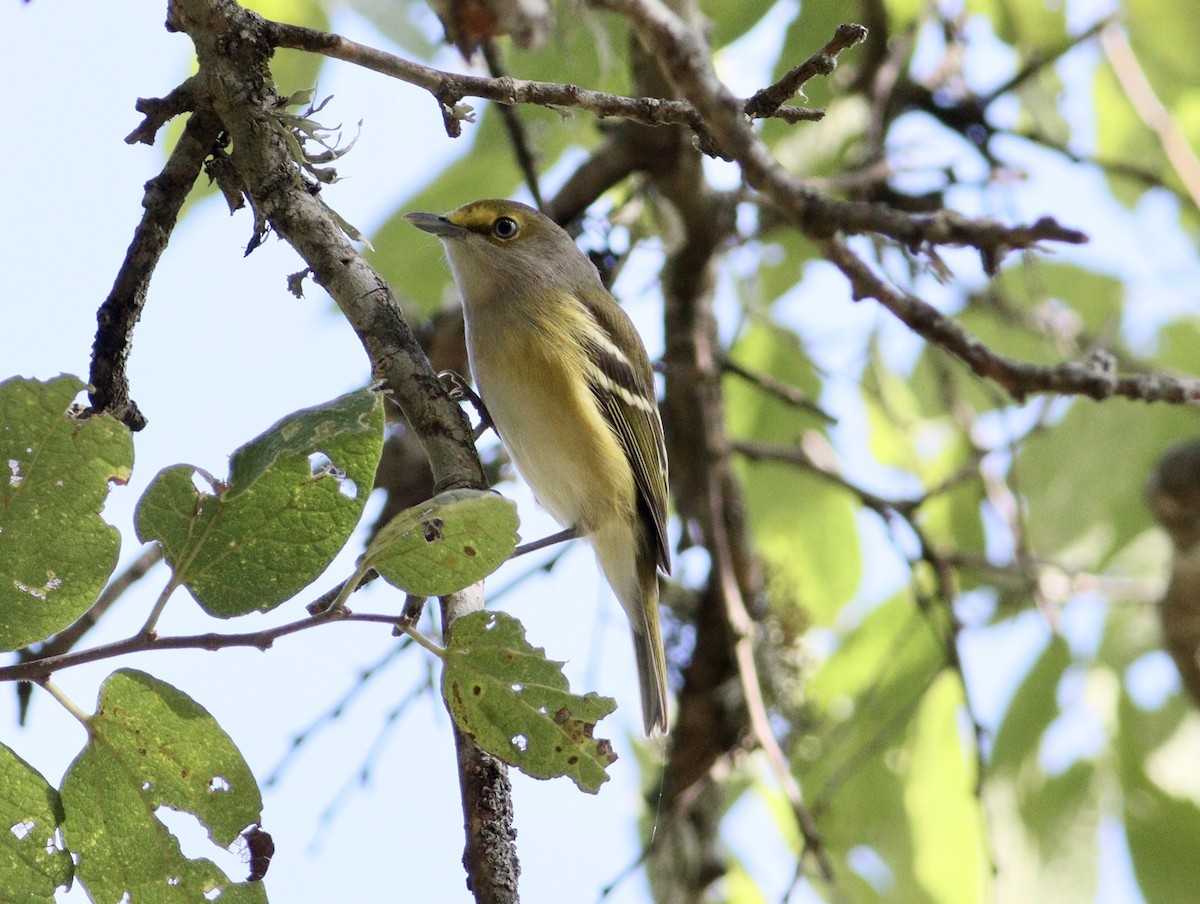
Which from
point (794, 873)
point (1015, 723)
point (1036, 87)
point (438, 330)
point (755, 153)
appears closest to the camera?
point (755, 153)

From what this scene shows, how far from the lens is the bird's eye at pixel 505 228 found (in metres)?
4.45

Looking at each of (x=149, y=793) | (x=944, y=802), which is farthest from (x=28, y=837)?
(x=944, y=802)

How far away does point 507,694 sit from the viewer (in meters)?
1.73

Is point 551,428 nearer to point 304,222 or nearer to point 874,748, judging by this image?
point 874,748

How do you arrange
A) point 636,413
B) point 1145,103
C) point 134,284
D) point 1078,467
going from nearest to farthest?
1. point 134,284
2. point 636,413
3. point 1078,467
4. point 1145,103

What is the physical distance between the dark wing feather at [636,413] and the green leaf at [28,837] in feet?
8.53

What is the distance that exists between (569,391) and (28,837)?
2.50m

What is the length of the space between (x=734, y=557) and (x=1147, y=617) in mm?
1608

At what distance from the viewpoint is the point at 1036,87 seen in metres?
5.13

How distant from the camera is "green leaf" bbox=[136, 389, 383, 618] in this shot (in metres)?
1.62

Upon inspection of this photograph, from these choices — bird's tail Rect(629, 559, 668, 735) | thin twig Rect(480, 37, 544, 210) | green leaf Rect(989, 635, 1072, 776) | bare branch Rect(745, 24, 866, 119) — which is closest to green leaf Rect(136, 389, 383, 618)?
bare branch Rect(745, 24, 866, 119)

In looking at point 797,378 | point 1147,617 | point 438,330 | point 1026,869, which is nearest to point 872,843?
point 1026,869

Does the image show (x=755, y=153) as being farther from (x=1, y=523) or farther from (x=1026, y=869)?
(x=1026, y=869)

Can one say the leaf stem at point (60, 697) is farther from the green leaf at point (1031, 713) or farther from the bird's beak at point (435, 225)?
the green leaf at point (1031, 713)
